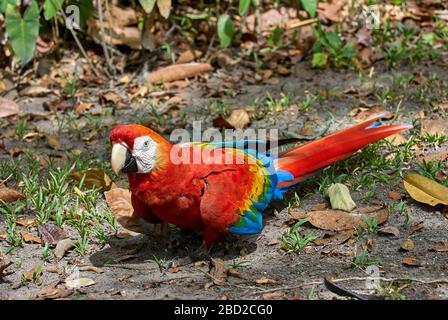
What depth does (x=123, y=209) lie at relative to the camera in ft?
10.8

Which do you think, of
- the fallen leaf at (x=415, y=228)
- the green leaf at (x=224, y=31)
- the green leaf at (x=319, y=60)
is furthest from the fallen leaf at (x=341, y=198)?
the green leaf at (x=224, y=31)

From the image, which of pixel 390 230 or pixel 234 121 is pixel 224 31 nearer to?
pixel 234 121

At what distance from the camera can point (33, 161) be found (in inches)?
148

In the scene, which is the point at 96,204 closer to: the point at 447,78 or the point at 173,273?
the point at 173,273

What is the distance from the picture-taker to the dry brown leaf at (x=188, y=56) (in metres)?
4.87

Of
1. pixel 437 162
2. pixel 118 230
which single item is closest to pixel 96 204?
pixel 118 230

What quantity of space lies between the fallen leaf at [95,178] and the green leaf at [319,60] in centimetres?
178

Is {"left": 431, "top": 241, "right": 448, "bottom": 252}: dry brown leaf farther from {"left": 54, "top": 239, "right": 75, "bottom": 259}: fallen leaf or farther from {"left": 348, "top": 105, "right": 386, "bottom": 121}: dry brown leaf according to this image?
{"left": 54, "top": 239, "right": 75, "bottom": 259}: fallen leaf

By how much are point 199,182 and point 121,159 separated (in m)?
0.33

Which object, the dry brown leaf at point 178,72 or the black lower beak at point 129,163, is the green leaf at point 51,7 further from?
the black lower beak at point 129,163

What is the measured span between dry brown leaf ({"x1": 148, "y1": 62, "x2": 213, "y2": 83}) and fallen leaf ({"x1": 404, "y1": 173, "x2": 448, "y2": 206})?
1965 mm

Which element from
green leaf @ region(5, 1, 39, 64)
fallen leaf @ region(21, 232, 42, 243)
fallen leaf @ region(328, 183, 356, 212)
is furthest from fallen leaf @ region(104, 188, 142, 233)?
green leaf @ region(5, 1, 39, 64)

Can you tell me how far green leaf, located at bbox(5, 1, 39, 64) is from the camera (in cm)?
431

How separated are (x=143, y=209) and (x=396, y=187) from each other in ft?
3.91
